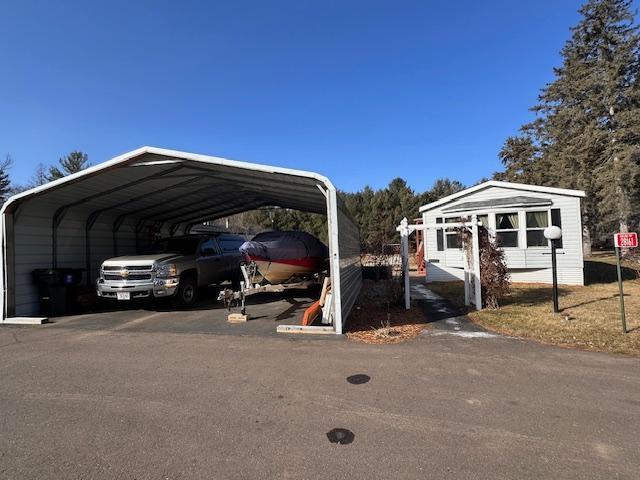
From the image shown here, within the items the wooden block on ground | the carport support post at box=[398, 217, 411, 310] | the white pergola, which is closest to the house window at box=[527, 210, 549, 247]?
the white pergola

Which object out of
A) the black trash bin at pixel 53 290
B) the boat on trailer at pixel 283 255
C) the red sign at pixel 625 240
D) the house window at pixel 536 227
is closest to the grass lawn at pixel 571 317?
the red sign at pixel 625 240

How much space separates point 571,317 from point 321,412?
6568 millimetres

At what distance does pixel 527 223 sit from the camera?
557 inches

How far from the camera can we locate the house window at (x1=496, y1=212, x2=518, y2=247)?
46.9 feet

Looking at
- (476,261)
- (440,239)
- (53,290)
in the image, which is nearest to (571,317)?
(476,261)

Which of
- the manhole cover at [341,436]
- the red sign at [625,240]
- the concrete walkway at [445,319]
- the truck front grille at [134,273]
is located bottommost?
the manhole cover at [341,436]

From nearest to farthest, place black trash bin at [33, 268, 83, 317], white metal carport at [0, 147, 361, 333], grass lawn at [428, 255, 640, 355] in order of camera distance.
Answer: grass lawn at [428, 255, 640, 355]
white metal carport at [0, 147, 361, 333]
black trash bin at [33, 268, 83, 317]

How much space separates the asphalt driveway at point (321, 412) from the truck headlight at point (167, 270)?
10.6 ft

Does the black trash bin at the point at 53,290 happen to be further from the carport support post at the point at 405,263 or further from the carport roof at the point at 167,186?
the carport support post at the point at 405,263

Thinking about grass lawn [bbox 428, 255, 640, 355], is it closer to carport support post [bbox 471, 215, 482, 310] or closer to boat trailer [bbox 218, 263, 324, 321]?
carport support post [bbox 471, 215, 482, 310]

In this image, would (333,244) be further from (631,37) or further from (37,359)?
(631,37)

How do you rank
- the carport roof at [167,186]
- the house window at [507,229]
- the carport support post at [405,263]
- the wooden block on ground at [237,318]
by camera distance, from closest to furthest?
the carport roof at [167,186], the wooden block on ground at [237,318], the carport support post at [405,263], the house window at [507,229]

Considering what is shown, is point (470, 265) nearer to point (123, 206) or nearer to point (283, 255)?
point (283, 255)

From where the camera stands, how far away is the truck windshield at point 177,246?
10852 millimetres
